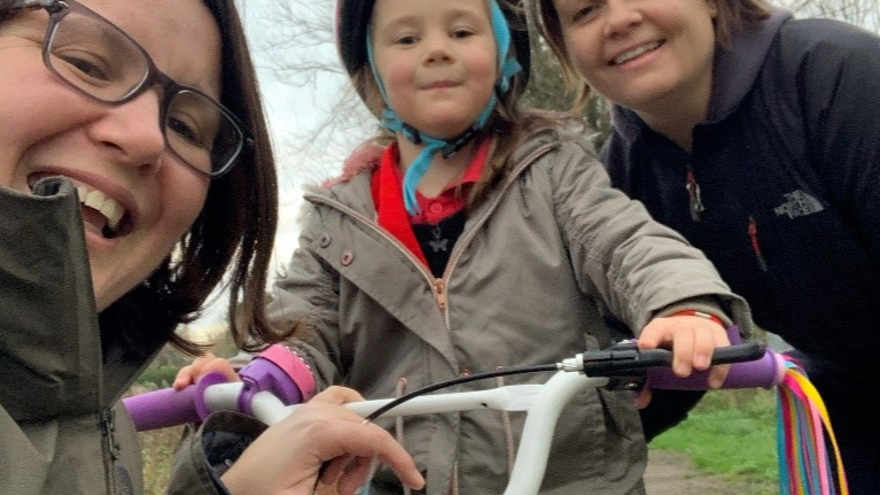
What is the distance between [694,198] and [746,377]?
0.94 metres

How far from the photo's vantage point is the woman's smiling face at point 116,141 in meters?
1.35

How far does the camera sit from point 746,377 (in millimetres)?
1614

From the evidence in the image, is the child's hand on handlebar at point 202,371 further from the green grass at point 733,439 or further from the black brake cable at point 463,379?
the green grass at point 733,439

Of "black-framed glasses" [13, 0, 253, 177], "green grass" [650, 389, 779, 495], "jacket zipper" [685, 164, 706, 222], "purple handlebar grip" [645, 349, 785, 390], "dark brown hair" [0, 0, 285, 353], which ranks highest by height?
"black-framed glasses" [13, 0, 253, 177]

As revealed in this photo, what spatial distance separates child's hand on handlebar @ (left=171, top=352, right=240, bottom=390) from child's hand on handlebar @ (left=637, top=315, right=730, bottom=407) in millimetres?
890

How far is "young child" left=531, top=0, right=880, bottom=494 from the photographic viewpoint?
2252mm

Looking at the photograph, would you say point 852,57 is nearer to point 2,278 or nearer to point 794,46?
point 794,46

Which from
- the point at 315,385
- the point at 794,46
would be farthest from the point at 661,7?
the point at 315,385

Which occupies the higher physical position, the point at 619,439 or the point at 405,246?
the point at 405,246

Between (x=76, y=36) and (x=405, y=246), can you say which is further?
(x=405, y=246)

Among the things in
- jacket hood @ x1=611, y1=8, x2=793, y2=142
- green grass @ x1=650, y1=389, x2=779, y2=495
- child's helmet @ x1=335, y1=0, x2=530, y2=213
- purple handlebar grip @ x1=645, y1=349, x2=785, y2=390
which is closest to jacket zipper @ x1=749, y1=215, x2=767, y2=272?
jacket hood @ x1=611, y1=8, x2=793, y2=142

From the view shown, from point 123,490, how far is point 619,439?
44.3 inches

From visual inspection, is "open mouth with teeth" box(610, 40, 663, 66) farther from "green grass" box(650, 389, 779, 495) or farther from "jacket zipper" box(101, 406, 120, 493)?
"green grass" box(650, 389, 779, 495)

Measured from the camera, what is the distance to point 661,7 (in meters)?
2.33
